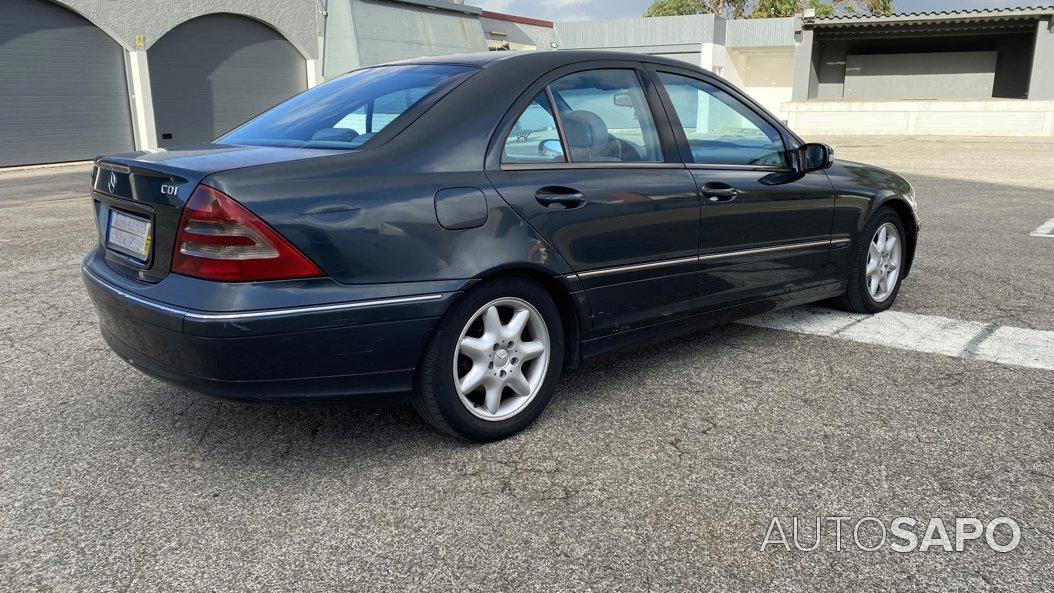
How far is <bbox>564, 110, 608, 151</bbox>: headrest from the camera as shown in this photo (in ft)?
10.9

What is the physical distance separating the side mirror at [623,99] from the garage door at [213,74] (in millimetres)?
19603

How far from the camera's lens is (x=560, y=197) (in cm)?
314

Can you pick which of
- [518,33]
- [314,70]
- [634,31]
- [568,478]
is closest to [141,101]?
[314,70]

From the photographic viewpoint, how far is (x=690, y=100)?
154 inches

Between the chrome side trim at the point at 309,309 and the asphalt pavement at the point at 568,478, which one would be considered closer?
the asphalt pavement at the point at 568,478

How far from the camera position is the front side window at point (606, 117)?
132 inches

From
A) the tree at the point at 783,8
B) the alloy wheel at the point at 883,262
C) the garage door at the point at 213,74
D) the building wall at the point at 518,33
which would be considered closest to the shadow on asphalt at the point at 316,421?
the alloy wheel at the point at 883,262

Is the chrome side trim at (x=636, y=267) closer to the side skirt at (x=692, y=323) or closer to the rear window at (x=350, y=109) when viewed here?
the side skirt at (x=692, y=323)

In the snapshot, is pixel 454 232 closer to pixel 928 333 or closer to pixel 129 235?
pixel 129 235

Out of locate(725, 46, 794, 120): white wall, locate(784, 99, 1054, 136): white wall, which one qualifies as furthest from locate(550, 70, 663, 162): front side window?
locate(725, 46, 794, 120): white wall

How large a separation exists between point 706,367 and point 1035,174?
12.8m

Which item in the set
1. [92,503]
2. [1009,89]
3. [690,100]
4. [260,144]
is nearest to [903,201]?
[690,100]

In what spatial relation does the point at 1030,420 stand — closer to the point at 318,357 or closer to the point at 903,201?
the point at 903,201

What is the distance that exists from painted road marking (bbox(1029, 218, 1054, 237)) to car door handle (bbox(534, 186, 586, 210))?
643 cm
